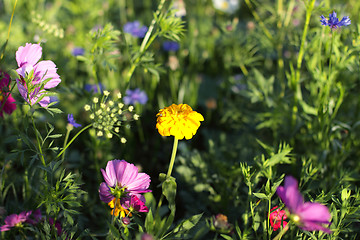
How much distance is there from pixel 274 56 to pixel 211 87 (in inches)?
19.6

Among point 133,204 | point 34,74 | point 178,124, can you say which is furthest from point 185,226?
point 34,74

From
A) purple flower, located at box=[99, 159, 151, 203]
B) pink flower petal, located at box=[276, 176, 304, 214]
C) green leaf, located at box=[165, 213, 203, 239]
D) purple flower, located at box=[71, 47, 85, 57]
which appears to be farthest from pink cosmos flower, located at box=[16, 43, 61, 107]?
purple flower, located at box=[71, 47, 85, 57]

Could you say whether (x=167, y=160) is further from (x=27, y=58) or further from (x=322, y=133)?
(x=27, y=58)

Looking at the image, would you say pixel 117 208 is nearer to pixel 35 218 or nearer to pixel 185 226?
pixel 185 226

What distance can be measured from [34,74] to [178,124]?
42 centimetres

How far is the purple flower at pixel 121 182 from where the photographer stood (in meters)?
0.89

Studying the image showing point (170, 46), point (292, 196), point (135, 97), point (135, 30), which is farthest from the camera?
point (170, 46)

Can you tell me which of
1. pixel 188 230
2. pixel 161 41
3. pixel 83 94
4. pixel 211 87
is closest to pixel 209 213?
pixel 188 230

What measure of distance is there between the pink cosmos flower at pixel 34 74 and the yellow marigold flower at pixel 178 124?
303mm

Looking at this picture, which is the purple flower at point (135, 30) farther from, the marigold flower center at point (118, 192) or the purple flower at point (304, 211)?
the purple flower at point (304, 211)

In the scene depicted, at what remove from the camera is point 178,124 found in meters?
0.87

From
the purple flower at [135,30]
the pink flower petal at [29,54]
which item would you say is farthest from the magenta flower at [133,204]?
the purple flower at [135,30]

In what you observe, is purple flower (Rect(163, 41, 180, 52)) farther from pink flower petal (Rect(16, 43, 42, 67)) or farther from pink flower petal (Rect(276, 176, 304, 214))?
pink flower petal (Rect(276, 176, 304, 214))

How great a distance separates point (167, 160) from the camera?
1.66 metres
